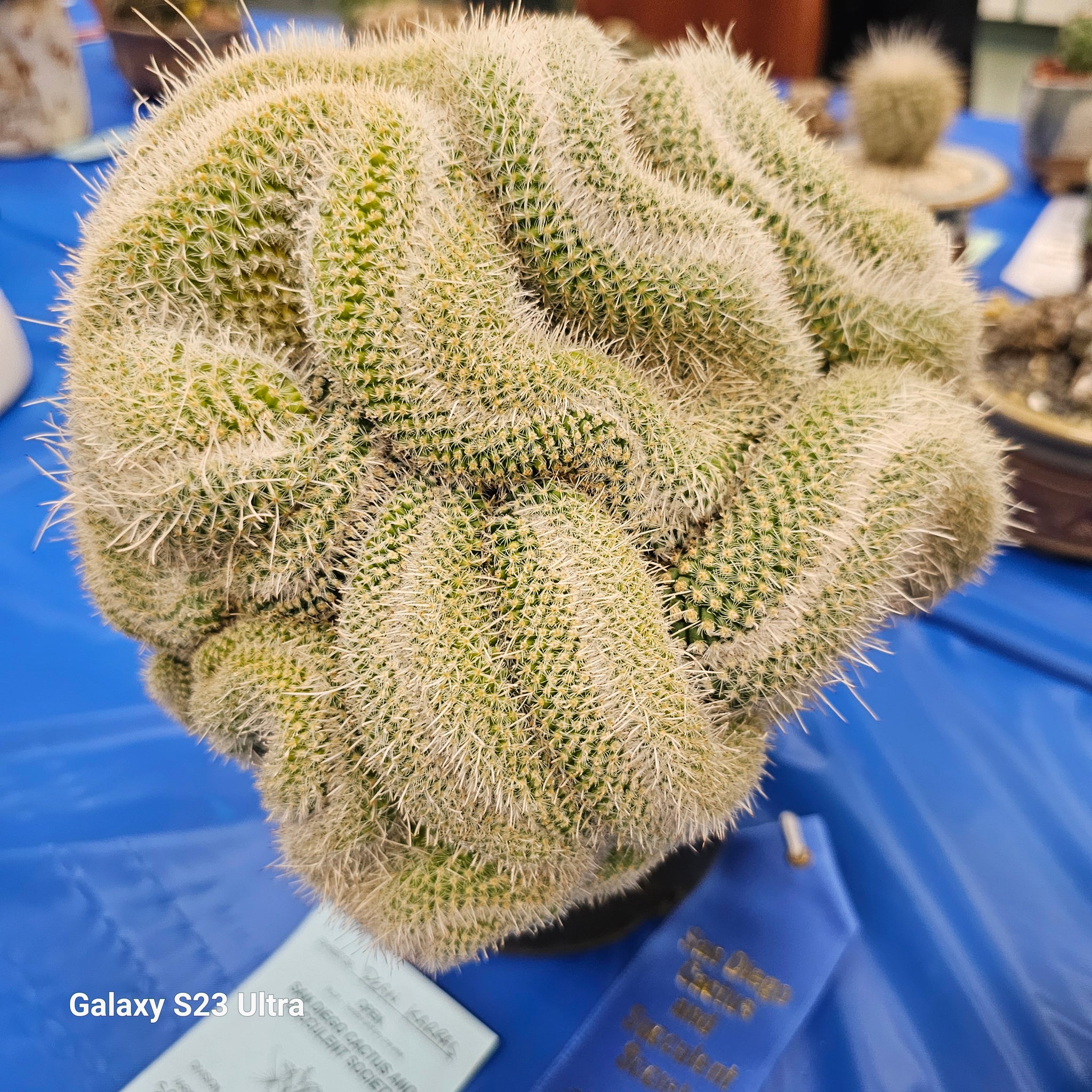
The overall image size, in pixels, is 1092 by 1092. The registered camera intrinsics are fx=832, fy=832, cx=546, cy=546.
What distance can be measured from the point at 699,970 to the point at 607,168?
70cm

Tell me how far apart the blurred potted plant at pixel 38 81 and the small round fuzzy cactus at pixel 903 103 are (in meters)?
1.57

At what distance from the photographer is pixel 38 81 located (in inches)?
63.1

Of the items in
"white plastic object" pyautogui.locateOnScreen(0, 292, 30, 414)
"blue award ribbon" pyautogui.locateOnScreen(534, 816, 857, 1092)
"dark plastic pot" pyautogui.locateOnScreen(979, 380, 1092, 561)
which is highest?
"white plastic object" pyautogui.locateOnScreen(0, 292, 30, 414)

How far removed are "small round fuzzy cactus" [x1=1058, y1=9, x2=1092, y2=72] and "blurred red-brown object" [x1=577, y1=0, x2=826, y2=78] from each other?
2.39 ft

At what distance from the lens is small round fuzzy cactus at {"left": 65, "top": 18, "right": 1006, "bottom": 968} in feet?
1.75

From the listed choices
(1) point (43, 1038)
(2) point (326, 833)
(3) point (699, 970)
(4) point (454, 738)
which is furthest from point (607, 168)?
(1) point (43, 1038)

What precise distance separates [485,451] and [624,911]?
51 centimetres

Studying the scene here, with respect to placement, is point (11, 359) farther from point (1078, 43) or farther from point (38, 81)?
point (1078, 43)

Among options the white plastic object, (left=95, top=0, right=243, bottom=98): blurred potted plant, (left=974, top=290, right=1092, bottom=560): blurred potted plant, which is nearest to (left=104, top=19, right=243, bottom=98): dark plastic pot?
(left=95, top=0, right=243, bottom=98): blurred potted plant

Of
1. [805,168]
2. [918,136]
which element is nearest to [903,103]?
[918,136]

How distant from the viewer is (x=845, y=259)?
0.68 metres

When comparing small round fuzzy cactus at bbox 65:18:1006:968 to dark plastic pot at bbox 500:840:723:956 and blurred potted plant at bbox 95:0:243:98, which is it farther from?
blurred potted plant at bbox 95:0:243:98

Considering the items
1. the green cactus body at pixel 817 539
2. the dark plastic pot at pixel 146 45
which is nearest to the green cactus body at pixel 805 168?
the green cactus body at pixel 817 539

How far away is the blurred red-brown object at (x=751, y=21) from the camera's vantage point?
231 centimetres
